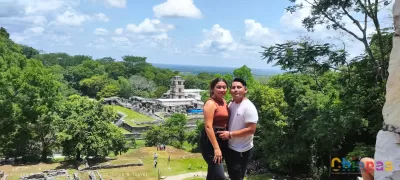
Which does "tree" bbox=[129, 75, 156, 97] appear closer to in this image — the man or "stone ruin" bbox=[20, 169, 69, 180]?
"stone ruin" bbox=[20, 169, 69, 180]

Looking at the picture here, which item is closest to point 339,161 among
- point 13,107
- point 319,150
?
point 319,150

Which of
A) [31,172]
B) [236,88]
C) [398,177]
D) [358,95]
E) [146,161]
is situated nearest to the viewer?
[398,177]

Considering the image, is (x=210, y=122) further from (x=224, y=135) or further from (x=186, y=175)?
(x=186, y=175)

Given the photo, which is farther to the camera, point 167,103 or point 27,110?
point 167,103

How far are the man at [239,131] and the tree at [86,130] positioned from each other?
1705 cm

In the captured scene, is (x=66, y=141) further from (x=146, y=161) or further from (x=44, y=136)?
(x=146, y=161)

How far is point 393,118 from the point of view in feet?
10.2

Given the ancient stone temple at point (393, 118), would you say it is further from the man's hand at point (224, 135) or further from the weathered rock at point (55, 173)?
the weathered rock at point (55, 173)

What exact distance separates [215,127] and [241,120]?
31 centimetres

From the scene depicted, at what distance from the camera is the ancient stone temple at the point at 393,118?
3.04 meters

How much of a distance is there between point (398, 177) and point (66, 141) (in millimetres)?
20003

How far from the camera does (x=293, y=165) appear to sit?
2181 centimetres

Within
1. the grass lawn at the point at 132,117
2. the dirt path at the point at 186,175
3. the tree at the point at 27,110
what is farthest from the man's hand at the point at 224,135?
the grass lawn at the point at 132,117

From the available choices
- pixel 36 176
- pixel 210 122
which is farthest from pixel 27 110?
pixel 210 122
